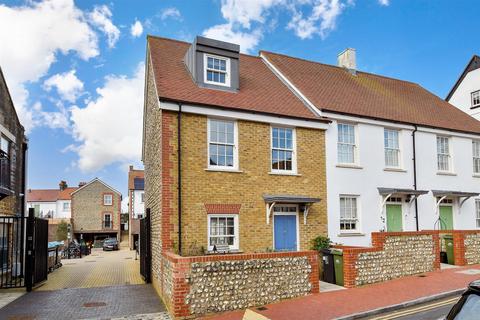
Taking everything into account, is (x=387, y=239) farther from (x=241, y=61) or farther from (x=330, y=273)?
(x=241, y=61)

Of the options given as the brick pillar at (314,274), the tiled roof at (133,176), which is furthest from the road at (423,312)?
the tiled roof at (133,176)

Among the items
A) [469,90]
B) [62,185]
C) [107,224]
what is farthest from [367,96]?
[62,185]

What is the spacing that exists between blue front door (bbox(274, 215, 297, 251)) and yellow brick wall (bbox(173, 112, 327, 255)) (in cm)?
28

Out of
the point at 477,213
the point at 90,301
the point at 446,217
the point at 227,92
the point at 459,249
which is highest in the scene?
the point at 227,92

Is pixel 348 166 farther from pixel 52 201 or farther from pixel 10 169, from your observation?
pixel 52 201

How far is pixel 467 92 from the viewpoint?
29.0m

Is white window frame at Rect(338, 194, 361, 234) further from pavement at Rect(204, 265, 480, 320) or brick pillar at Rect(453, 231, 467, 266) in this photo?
brick pillar at Rect(453, 231, 467, 266)

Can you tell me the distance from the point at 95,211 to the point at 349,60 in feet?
146

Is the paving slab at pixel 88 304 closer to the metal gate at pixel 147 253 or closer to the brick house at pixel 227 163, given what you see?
the brick house at pixel 227 163

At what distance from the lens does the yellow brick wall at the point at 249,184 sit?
13.3 meters

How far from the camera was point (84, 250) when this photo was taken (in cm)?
3825

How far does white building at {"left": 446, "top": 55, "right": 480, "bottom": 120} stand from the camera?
2819cm

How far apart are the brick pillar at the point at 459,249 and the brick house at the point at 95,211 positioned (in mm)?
47939

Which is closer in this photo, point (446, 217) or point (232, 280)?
point (232, 280)
